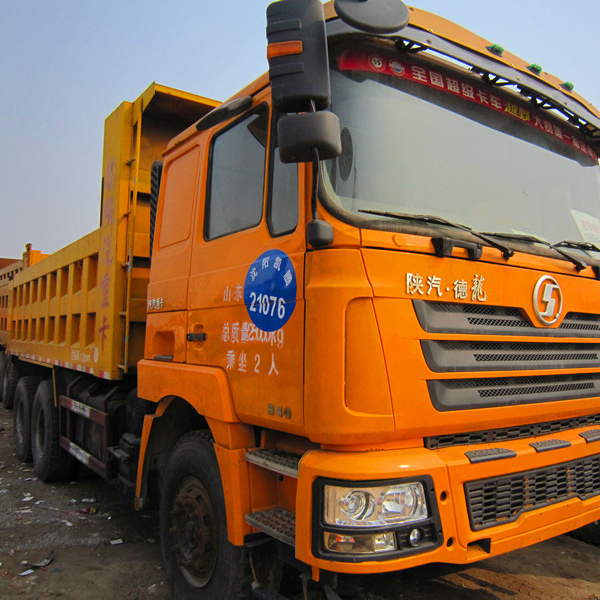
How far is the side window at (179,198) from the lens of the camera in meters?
3.11

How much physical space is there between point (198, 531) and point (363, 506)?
117cm

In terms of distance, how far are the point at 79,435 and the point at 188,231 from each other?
2819 millimetres

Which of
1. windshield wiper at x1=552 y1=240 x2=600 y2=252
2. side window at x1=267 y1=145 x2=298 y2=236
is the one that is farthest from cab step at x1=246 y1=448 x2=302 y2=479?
windshield wiper at x1=552 y1=240 x2=600 y2=252

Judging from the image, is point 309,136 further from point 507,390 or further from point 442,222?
point 507,390

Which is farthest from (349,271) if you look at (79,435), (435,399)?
(79,435)

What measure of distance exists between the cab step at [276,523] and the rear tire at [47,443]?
3.83 m

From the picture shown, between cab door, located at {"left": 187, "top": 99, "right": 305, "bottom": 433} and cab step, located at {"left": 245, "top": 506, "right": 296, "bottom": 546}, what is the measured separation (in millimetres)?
368

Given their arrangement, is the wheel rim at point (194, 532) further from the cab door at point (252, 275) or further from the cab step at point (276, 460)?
the cab door at point (252, 275)

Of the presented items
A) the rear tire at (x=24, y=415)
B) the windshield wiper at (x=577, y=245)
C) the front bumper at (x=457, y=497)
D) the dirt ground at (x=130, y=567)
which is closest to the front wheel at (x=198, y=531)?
the dirt ground at (x=130, y=567)

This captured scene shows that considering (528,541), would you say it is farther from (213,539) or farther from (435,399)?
(213,539)

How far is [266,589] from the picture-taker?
224 cm

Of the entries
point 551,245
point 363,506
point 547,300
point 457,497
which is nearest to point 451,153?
point 551,245

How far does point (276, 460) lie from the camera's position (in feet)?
7.14

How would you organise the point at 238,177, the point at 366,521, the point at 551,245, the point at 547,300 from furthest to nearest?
the point at 238,177 → the point at 551,245 → the point at 547,300 → the point at 366,521
